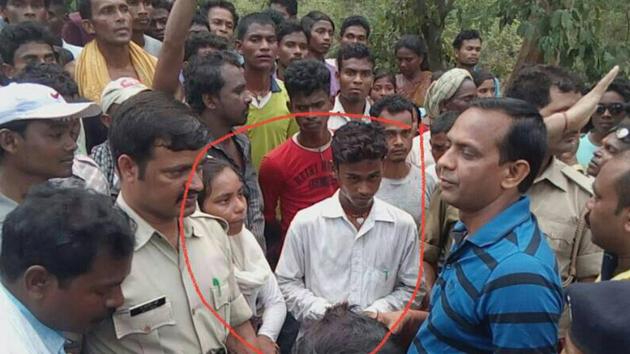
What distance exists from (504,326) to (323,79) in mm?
2451

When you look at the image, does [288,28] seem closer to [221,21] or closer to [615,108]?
[221,21]

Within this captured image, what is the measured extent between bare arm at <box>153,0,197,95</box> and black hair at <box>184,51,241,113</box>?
0.29 metres

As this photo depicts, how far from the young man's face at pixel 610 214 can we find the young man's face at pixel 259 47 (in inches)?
111

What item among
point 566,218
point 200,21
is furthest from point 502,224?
point 200,21

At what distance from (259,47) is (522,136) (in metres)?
3.07

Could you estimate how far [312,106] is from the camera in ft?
13.1

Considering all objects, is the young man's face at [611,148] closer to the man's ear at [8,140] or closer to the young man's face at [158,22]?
the man's ear at [8,140]

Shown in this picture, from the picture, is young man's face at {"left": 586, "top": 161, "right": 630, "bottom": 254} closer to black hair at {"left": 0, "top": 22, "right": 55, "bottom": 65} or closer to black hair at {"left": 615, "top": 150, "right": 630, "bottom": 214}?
black hair at {"left": 615, "top": 150, "right": 630, "bottom": 214}

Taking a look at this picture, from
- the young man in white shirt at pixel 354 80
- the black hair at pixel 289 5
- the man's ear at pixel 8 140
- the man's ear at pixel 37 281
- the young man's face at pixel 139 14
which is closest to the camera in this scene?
the man's ear at pixel 37 281

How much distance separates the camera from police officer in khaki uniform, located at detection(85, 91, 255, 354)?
214cm

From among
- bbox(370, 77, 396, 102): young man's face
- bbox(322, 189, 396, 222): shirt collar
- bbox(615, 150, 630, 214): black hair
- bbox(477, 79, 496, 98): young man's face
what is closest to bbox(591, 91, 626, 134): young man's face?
bbox(477, 79, 496, 98): young man's face

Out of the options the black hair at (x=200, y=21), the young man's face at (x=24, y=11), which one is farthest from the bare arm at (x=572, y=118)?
the young man's face at (x=24, y=11)

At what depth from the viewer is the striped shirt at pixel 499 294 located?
1878mm

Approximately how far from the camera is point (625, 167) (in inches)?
97.0
